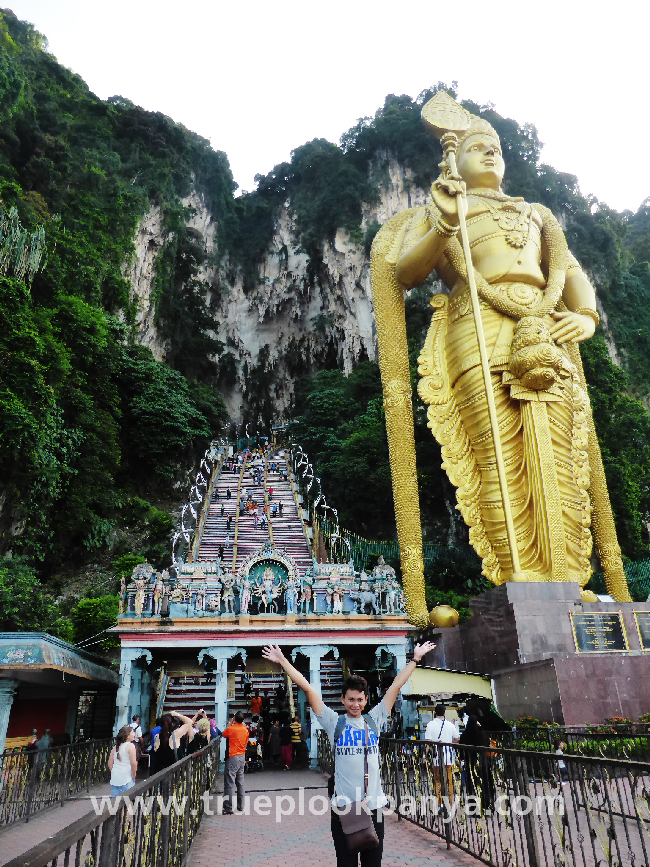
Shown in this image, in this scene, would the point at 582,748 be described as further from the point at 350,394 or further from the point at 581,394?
the point at 350,394

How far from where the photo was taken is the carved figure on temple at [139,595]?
843 centimetres

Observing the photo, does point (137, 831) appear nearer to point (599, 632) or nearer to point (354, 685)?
point (354, 685)

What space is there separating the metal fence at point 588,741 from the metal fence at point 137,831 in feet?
8.25

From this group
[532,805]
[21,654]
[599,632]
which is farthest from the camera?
[599,632]

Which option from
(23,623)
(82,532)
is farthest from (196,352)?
(23,623)

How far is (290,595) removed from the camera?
29.3ft

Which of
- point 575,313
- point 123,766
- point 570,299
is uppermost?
point 570,299

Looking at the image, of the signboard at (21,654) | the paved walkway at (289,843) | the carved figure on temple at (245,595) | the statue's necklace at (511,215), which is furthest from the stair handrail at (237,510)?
the statue's necklace at (511,215)

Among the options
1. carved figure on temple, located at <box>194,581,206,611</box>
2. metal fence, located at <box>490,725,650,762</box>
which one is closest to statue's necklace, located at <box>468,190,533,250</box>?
carved figure on temple, located at <box>194,581,206,611</box>

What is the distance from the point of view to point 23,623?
11477 millimetres

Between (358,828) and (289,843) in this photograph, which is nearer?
(358,828)

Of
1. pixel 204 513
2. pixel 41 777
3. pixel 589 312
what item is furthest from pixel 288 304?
pixel 41 777

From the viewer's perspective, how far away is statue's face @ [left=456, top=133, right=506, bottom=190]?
37.6 ft

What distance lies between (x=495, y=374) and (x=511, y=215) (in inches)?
123
